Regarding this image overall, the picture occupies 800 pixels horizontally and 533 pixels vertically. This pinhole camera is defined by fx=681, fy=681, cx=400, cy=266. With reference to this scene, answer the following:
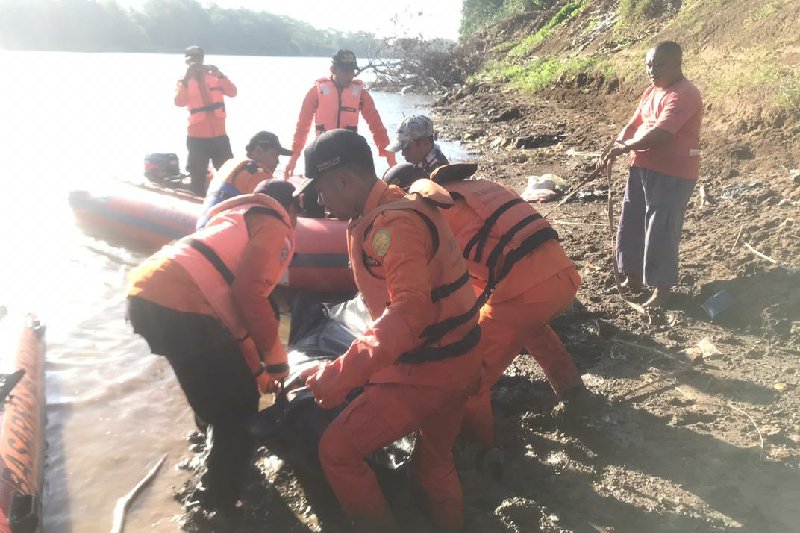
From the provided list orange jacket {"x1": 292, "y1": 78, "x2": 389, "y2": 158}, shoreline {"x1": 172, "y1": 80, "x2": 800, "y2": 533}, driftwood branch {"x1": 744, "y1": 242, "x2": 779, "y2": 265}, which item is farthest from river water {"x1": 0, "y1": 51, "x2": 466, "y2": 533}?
driftwood branch {"x1": 744, "y1": 242, "x2": 779, "y2": 265}

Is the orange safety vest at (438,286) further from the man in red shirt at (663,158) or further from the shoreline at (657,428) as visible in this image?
the man in red shirt at (663,158)

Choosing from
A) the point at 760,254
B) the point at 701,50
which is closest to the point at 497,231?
the point at 760,254

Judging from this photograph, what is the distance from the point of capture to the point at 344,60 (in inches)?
268

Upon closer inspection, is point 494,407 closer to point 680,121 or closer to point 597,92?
point 680,121

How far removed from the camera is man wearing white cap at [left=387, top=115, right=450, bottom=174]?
4.05 m

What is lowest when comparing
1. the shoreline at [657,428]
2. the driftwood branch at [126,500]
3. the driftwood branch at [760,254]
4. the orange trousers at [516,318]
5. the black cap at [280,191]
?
the driftwood branch at [126,500]

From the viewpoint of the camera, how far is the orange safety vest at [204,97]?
7.99 metres

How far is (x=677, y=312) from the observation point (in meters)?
4.67

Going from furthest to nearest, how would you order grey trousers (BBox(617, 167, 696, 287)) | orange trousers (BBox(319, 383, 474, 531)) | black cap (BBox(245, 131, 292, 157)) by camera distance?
grey trousers (BBox(617, 167, 696, 287)) → black cap (BBox(245, 131, 292, 157)) → orange trousers (BBox(319, 383, 474, 531))

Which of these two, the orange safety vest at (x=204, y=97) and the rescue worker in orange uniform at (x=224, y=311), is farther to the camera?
the orange safety vest at (x=204, y=97)

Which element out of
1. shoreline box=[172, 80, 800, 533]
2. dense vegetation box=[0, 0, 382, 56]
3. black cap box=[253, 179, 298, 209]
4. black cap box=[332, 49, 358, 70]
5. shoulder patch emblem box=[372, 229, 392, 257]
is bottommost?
shoreline box=[172, 80, 800, 533]

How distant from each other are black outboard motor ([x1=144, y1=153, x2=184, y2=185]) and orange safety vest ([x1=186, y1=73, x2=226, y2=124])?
1350mm

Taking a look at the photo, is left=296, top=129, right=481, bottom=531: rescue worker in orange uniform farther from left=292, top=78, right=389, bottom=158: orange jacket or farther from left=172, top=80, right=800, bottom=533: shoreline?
left=292, top=78, right=389, bottom=158: orange jacket

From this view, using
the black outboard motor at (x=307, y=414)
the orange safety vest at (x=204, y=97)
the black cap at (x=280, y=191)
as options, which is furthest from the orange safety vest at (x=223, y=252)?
the orange safety vest at (x=204, y=97)
